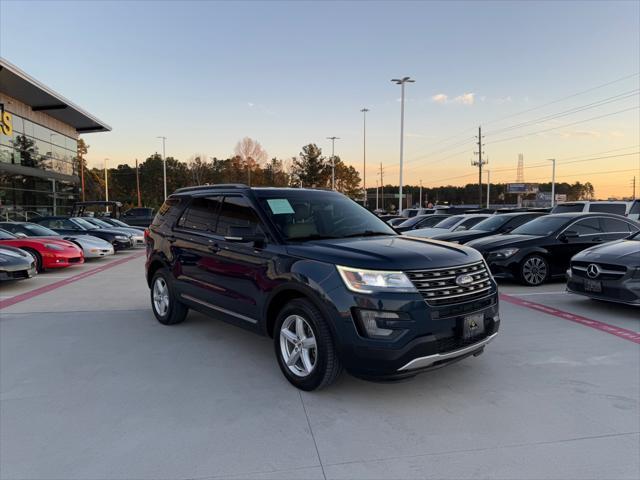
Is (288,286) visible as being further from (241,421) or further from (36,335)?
(36,335)

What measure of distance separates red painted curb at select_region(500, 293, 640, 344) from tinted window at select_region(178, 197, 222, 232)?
499 cm

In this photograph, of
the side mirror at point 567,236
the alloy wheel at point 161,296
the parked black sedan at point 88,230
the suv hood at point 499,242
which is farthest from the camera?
the parked black sedan at point 88,230

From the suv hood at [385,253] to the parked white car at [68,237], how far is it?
11.1 meters

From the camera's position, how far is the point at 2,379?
4.14m

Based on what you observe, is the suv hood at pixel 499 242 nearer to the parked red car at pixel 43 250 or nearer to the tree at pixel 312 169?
the parked red car at pixel 43 250

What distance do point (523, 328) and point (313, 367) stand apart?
3.38 meters

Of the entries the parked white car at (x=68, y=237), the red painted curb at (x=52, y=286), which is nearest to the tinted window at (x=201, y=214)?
the red painted curb at (x=52, y=286)

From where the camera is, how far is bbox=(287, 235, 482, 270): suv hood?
11.2 ft

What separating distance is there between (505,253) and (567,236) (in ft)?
4.73

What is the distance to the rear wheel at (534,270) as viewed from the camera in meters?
8.71

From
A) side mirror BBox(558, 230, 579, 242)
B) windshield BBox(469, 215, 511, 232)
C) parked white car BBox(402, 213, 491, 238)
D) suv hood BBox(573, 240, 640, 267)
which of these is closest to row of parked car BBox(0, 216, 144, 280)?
parked white car BBox(402, 213, 491, 238)

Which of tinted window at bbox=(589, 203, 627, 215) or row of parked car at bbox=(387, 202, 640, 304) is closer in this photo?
row of parked car at bbox=(387, 202, 640, 304)

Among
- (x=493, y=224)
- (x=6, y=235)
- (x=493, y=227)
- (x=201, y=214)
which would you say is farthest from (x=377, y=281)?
(x=6, y=235)

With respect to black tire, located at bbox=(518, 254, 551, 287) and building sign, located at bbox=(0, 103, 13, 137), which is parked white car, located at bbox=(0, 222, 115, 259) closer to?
black tire, located at bbox=(518, 254, 551, 287)
